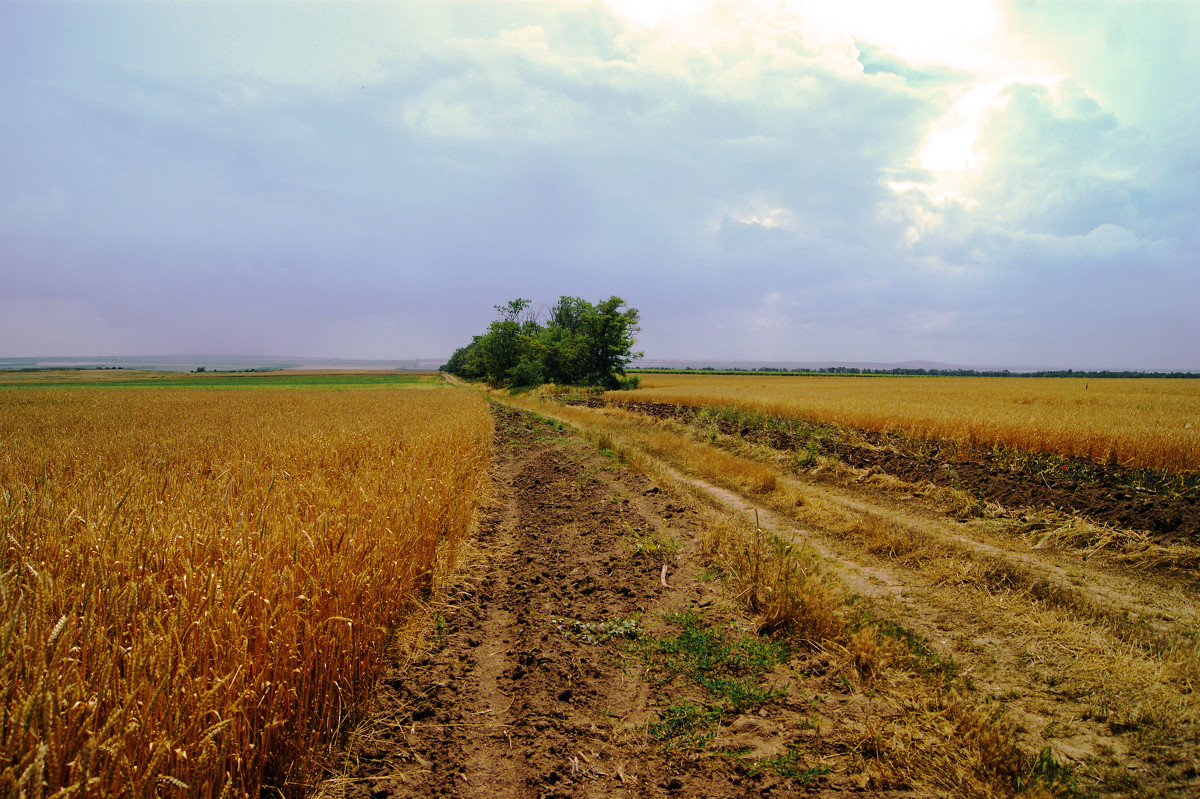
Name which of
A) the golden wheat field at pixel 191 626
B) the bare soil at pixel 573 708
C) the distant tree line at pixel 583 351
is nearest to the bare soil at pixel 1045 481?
the bare soil at pixel 573 708

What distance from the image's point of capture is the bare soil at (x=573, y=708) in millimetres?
2668

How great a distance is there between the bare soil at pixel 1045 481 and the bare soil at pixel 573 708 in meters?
6.39

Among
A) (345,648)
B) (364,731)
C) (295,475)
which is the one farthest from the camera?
(295,475)

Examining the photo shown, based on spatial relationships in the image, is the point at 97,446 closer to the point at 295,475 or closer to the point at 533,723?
the point at 295,475

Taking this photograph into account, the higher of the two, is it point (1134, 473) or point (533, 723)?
point (1134, 473)

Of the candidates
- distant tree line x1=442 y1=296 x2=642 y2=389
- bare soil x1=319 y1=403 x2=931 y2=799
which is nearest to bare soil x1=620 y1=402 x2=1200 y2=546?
bare soil x1=319 y1=403 x2=931 y2=799

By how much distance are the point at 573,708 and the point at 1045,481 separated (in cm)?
1028

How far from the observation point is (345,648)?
Answer: 127 inches

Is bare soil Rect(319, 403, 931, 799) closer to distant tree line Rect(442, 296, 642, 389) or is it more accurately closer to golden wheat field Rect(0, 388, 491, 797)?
golden wheat field Rect(0, 388, 491, 797)

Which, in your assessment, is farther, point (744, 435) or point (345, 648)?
point (744, 435)

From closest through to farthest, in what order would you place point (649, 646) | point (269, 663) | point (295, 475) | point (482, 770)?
1. point (269, 663)
2. point (482, 770)
3. point (649, 646)
4. point (295, 475)

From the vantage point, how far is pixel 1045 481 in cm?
895

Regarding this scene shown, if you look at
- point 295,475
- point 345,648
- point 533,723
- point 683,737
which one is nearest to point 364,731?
point 345,648

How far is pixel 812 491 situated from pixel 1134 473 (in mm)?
5931
